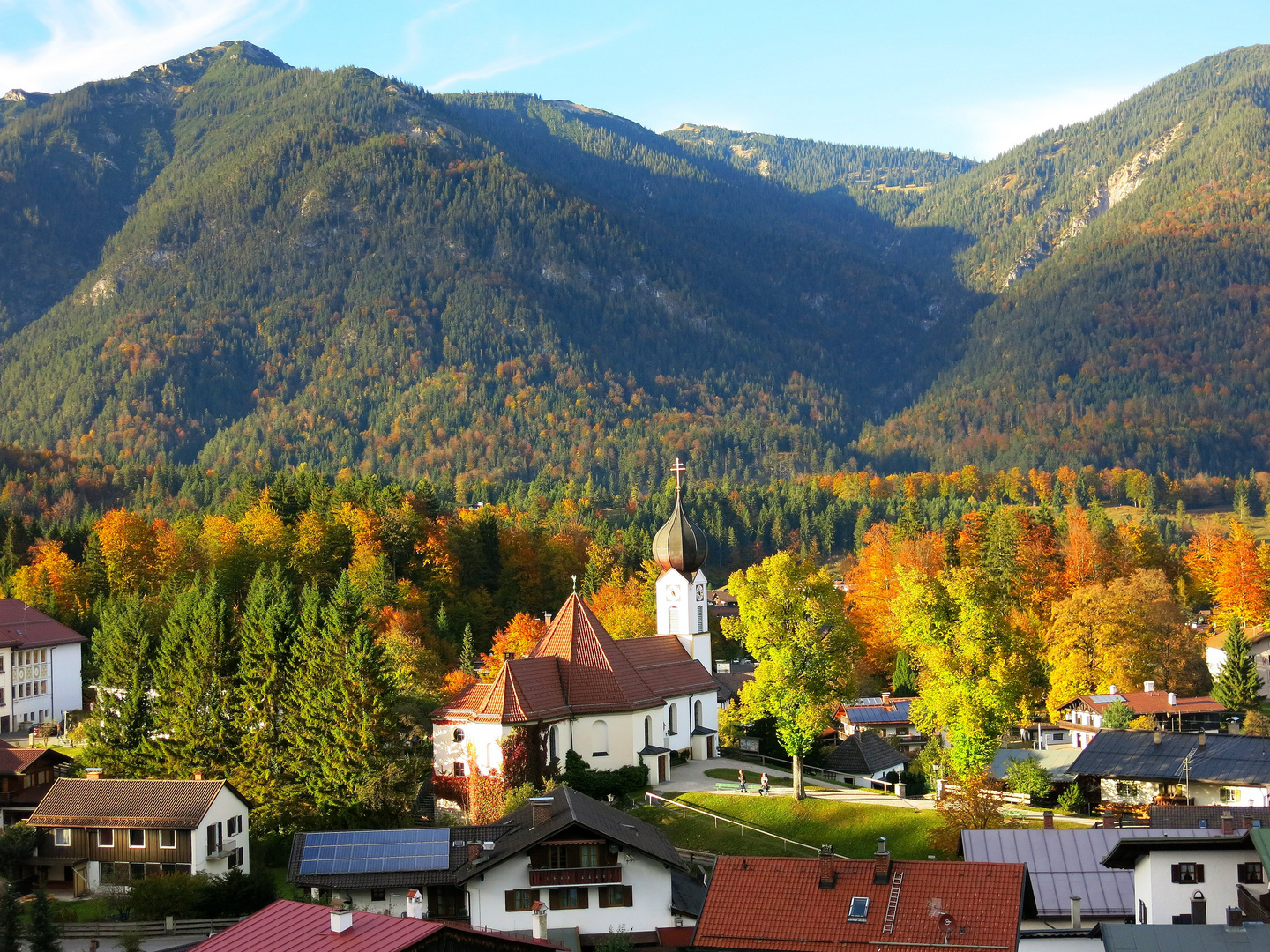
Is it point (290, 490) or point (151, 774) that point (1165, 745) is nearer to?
point (151, 774)

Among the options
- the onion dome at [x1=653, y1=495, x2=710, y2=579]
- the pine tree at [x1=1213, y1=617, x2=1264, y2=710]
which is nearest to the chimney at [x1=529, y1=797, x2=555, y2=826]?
the onion dome at [x1=653, y1=495, x2=710, y2=579]

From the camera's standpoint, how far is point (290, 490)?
4218 inches

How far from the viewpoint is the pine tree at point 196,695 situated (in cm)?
6238

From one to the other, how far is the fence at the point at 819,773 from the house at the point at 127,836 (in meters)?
25.1

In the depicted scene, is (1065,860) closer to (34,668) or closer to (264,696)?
(264,696)

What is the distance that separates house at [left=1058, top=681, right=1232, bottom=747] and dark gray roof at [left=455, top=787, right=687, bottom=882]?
34.9 m

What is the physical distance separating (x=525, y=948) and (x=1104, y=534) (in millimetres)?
87453

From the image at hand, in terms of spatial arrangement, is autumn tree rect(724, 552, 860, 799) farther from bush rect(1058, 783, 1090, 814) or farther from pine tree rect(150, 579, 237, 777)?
pine tree rect(150, 579, 237, 777)

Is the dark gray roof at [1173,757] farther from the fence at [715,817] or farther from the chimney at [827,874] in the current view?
the chimney at [827,874]

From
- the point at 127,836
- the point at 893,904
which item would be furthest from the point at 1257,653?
the point at 127,836

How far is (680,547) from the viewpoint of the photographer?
7488 centimetres

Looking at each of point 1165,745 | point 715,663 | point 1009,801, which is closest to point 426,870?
point 1009,801

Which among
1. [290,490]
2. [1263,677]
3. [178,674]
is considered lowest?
[1263,677]

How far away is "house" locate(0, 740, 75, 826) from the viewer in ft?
200
